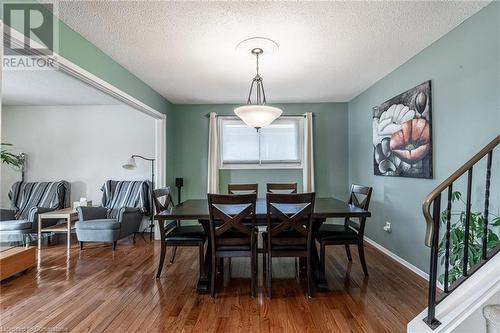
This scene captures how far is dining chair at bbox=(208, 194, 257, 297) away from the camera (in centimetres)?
229

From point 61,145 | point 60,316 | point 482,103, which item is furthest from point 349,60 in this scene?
point 61,145

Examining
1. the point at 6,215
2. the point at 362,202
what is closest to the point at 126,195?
the point at 6,215

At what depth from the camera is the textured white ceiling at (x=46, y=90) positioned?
347 cm

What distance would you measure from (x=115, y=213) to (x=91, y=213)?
0.45m

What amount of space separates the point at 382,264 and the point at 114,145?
16.1ft

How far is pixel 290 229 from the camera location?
248 centimetres

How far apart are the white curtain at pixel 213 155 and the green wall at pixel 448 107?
2.70 meters

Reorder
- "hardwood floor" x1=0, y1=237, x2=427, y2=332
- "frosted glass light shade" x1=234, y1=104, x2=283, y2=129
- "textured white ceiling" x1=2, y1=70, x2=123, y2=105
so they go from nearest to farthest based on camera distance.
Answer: "hardwood floor" x1=0, y1=237, x2=427, y2=332 < "frosted glass light shade" x1=234, y1=104, x2=283, y2=129 < "textured white ceiling" x1=2, y1=70, x2=123, y2=105

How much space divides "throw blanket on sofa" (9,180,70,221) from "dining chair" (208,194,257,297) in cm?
366

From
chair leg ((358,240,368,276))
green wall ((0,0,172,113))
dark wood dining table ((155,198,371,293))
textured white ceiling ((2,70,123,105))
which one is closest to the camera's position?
green wall ((0,0,172,113))

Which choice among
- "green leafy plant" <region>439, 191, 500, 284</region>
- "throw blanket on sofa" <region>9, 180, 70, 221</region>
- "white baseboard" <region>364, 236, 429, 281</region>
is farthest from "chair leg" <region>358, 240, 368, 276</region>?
"throw blanket on sofa" <region>9, 180, 70, 221</region>

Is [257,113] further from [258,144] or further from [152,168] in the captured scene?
[152,168]

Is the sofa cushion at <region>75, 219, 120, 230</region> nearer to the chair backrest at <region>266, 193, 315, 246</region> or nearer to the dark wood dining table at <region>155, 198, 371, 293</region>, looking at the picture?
the dark wood dining table at <region>155, 198, 371, 293</region>

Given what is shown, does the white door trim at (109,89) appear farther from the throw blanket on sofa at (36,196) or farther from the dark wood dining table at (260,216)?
the throw blanket on sofa at (36,196)
